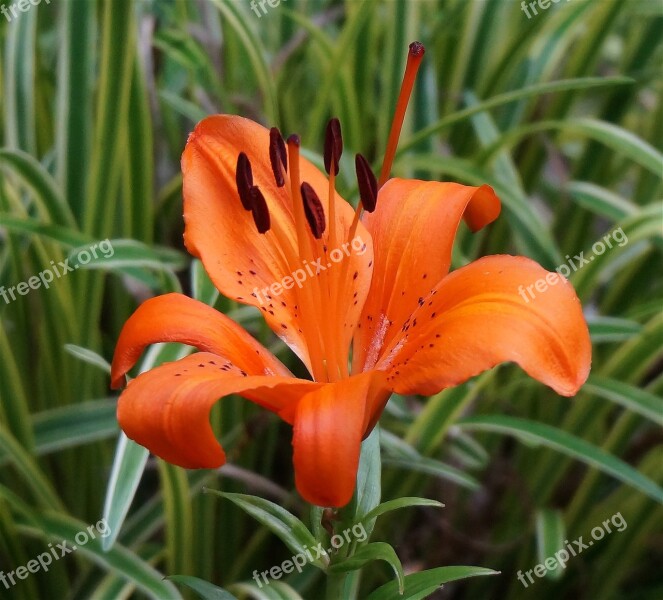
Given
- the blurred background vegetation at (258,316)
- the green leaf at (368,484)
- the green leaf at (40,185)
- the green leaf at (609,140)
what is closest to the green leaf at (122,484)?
the blurred background vegetation at (258,316)

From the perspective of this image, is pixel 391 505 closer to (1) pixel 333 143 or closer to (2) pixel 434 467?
(1) pixel 333 143

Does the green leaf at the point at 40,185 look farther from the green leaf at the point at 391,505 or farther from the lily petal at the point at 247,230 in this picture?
the green leaf at the point at 391,505

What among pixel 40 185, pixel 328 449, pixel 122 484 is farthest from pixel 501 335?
pixel 40 185

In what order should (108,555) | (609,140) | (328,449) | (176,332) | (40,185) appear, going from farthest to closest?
(609,140), (40,185), (108,555), (176,332), (328,449)

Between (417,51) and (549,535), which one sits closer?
(417,51)

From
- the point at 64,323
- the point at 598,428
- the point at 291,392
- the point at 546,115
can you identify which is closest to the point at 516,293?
the point at 291,392
